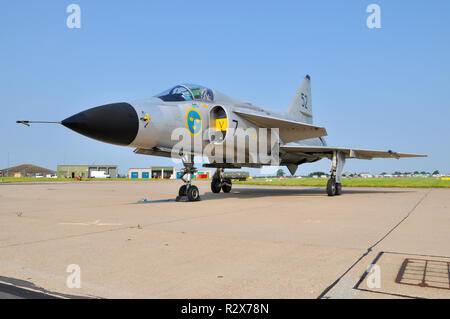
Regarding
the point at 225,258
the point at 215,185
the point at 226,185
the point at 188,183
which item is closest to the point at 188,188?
the point at 188,183

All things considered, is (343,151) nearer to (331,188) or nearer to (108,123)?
(331,188)

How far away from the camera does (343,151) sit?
1497 cm

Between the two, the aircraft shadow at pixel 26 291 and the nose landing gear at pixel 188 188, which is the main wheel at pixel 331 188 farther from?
the aircraft shadow at pixel 26 291

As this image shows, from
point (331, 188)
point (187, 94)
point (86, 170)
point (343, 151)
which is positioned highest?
point (187, 94)

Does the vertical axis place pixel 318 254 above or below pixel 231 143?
below

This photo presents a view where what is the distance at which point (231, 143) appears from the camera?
36.7ft

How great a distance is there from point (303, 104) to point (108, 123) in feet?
45.3

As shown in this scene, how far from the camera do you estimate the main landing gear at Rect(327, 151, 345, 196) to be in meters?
14.0

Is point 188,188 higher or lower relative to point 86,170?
higher

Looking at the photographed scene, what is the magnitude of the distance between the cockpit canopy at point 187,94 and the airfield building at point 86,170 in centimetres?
7858

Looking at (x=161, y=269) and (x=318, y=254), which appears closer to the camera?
(x=161, y=269)

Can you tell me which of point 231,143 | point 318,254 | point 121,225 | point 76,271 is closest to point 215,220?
point 121,225

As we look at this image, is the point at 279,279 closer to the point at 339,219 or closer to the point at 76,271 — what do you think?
the point at 76,271
